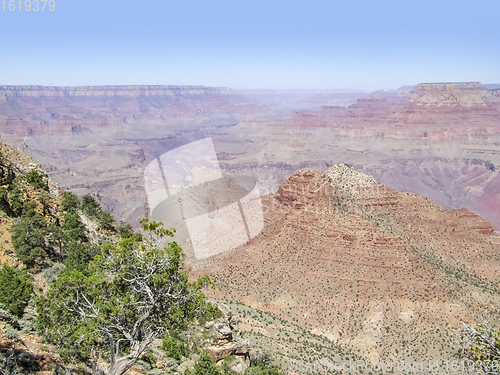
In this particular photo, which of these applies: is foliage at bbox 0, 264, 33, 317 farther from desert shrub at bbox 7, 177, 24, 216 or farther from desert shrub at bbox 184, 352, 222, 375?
desert shrub at bbox 7, 177, 24, 216

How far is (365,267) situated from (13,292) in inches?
1065

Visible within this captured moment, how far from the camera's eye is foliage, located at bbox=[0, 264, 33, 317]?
13.5 meters

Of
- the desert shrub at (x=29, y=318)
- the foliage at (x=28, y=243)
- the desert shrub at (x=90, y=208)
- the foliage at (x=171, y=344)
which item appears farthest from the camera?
the desert shrub at (x=90, y=208)

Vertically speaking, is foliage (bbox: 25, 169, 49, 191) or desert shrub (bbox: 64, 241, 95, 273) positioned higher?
foliage (bbox: 25, 169, 49, 191)

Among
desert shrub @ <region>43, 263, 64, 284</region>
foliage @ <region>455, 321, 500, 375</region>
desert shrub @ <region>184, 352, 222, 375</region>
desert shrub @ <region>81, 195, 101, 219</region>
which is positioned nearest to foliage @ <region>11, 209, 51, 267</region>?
desert shrub @ <region>43, 263, 64, 284</region>

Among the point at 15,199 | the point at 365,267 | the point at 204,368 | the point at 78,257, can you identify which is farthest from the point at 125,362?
the point at 365,267

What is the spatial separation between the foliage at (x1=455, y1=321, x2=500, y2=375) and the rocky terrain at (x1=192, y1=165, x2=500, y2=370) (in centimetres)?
1642

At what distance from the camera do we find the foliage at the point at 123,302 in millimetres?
11281

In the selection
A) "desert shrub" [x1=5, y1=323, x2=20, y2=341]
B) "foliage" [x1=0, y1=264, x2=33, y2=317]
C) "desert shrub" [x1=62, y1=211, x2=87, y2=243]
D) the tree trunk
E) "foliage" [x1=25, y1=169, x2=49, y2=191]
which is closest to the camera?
the tree trunk

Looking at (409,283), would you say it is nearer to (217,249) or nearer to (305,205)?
(305,205)

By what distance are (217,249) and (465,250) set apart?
2720 centimetres

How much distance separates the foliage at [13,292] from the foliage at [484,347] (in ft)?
47.0

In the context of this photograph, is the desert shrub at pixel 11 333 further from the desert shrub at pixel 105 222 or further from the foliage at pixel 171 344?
the desert shrub at pixel 105 222

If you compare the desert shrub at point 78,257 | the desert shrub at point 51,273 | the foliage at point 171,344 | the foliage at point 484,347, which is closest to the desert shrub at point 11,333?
the foliage at point 171,344
